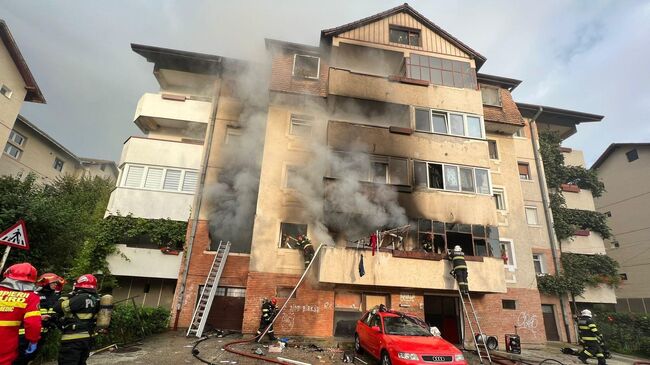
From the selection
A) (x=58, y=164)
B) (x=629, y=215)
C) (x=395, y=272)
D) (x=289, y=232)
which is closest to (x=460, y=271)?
(x=395, y=272)

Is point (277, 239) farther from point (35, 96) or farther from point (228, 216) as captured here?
point (35, 96)

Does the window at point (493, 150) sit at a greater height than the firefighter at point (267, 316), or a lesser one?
greater

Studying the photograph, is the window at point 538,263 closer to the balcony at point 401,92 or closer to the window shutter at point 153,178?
the balcony at point 401,92

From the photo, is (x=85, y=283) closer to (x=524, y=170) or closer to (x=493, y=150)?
(x=493, y=150)

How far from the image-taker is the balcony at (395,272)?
12242 millimetres

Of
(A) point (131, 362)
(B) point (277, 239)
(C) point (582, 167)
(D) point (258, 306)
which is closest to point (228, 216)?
(B) point (277, 239)

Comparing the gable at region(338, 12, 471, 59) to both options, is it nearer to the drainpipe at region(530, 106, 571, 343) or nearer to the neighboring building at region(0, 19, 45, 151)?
the drainpipe at region(530, 106, 571, 343)

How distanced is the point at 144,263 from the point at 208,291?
3386 millimetres

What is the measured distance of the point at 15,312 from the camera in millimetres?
4188

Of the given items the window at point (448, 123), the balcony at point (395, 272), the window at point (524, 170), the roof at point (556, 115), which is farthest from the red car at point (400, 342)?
the roof at point (556, 115)

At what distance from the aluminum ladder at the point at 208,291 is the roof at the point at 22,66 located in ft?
61.1

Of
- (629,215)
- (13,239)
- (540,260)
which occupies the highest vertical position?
(629,215)

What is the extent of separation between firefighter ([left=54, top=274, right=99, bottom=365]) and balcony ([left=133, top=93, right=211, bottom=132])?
13.3m

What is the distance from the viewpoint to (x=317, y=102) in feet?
52.3
